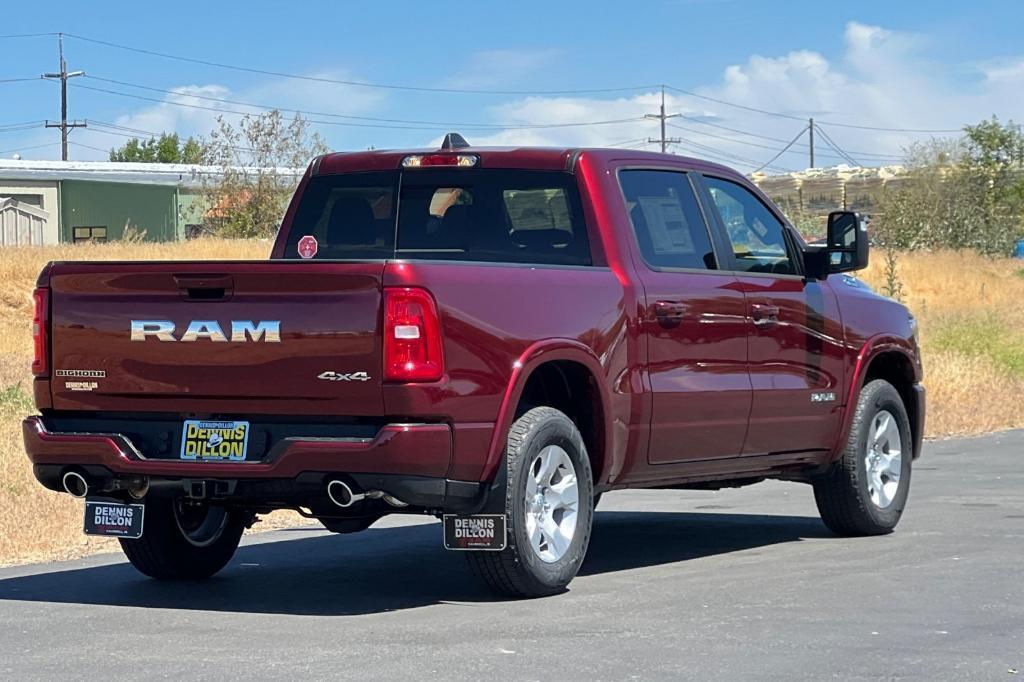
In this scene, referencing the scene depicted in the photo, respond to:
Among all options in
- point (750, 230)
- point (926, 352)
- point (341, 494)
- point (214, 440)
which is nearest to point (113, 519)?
point (214, 440)

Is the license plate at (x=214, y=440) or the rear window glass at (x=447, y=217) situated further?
the rear window glass at (x=447, y=217)

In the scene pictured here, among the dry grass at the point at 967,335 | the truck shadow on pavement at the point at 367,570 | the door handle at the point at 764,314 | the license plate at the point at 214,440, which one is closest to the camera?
the license plate at the point at 214,440

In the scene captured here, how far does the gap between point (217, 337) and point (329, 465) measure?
0.73 m

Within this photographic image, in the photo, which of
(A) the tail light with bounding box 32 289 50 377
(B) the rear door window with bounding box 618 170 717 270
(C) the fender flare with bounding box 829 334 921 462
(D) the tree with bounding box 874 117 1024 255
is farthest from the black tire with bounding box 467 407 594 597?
(D) the tree with bounding box 874 117 1024 255

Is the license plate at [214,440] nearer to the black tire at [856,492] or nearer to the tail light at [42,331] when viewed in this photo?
the tail light at [42,331]

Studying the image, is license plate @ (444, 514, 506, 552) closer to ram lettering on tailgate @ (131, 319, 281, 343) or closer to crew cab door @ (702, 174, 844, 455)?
ram lettering on tailgate @ (131, 319, 281, 343)

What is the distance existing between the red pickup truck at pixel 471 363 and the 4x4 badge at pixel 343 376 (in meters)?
0.01

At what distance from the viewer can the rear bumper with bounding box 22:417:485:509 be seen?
724cm

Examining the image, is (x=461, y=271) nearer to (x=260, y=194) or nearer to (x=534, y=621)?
(x=534, y=621)

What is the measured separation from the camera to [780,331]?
31.4 ft

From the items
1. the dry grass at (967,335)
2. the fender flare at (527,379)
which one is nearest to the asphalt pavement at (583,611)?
the fender flare at (527,379)

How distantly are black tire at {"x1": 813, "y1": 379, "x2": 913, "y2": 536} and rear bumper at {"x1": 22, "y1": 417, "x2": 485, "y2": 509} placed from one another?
3.24 metres

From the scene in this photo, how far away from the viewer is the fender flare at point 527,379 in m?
7.59

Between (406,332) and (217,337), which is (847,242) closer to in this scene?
(406,332)
